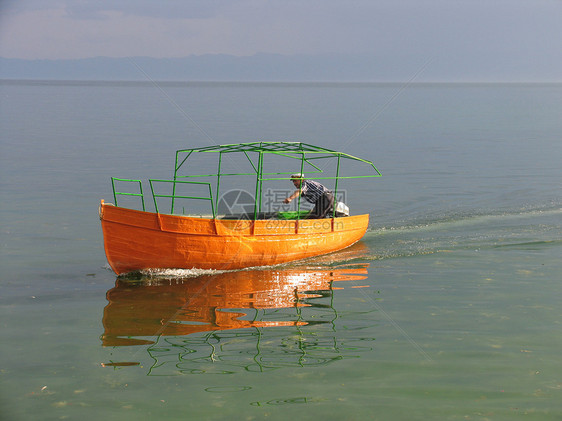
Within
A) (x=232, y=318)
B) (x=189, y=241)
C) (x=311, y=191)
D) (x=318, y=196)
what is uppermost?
(x=311, y=191)

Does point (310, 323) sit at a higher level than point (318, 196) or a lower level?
lower

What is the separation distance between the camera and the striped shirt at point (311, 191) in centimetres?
1606

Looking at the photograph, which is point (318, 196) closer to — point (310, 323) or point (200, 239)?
point (200, 239)

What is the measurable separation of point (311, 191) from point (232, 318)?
5465 mm

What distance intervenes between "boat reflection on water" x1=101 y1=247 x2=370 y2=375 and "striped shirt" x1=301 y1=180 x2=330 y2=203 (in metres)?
Answer: 1.99

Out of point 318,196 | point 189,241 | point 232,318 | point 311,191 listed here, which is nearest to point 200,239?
point 189,241

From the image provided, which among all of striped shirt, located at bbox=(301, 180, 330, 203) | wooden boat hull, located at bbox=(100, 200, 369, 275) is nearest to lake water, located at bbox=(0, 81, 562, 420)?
wooden boat hull, located at bbox=(100, 200, 369, 275)

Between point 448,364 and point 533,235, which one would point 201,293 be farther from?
point 533,235

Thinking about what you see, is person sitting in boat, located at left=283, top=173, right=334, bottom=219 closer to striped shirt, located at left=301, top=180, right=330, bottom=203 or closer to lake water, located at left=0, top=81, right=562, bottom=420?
striped shirt, located at left=301, top=180, right=330, bottom=203

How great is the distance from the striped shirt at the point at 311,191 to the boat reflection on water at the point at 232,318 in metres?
1.99

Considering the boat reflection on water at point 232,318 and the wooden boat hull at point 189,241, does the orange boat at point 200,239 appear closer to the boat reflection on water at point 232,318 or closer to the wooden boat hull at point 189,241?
the wooden boat hull at point 189,241

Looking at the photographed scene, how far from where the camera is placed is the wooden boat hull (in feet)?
44.7

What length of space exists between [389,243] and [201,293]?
6.24 meters

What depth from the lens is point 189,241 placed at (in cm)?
1388
